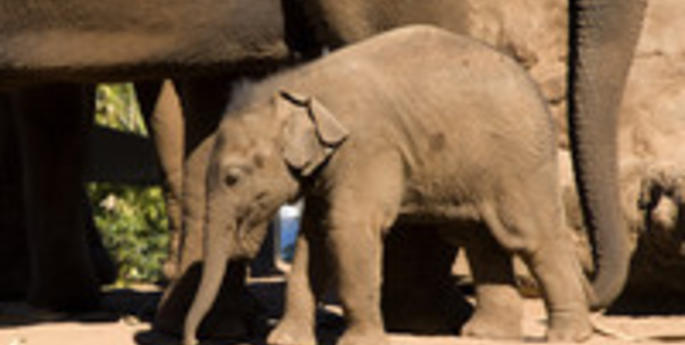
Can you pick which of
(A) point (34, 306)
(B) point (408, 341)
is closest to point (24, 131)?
(A) point (34, 306)

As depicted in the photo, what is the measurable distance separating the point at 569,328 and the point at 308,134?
820mm

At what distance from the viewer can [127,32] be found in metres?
4.00

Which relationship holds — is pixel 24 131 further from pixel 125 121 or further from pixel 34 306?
pixel 125 121

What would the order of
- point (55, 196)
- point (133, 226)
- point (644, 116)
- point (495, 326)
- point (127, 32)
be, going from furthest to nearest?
point (133, 226) < point (644, 116) < point (55, 196) < point (127, 32) < point (495, 326)

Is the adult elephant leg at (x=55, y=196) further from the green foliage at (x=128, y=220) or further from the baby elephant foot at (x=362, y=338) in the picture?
the green foliage at (x=128, y=220)

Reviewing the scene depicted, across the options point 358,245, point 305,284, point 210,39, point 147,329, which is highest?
point 210,39

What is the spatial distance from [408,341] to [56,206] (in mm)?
1594

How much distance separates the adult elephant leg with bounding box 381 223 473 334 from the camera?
160 inches

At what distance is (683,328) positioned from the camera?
460 centimetres

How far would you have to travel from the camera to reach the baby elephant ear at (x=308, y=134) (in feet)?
11.4

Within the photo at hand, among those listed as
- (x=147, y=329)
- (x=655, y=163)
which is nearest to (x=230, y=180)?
(x=147, y=329)

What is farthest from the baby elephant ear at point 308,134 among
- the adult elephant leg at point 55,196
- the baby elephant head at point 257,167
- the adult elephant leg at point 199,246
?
the adult elephant leg at point 55,196

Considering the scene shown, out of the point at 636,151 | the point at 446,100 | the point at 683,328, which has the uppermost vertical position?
the point at 446,100

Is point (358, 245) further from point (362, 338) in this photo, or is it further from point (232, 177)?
point (232, 177)
